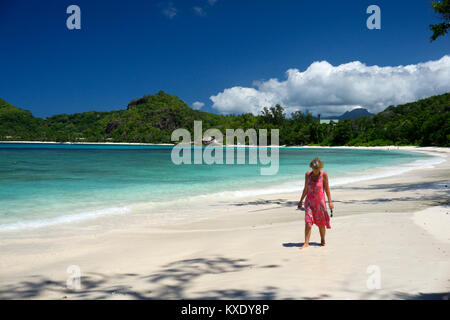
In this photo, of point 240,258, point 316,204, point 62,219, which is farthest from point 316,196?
point 62,219

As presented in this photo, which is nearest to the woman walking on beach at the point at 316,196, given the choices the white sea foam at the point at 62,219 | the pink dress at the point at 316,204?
the pink dress at the point at 316,204

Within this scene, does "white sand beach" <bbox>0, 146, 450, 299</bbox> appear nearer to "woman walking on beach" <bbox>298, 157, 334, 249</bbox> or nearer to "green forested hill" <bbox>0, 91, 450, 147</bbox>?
"woman walking on beach" <bbox>298, 157, 334, 249</bbox>

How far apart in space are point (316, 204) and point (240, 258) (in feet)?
5.65

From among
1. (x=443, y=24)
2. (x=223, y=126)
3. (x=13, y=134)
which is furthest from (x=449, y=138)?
(x=13, y=134)

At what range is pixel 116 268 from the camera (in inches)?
218

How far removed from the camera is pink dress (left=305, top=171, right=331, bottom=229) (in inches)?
230

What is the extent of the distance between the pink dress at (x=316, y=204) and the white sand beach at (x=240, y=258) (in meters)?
0.58

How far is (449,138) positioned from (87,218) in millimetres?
84814

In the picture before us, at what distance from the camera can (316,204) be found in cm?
590

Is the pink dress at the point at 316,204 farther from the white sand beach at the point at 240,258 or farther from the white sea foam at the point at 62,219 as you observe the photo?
the white sea foam at the point at 62,219

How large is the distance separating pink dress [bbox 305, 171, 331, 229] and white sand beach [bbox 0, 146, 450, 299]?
0.58 m

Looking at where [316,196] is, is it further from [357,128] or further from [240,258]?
[357,128]

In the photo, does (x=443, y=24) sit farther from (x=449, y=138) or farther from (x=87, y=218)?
(x=449, y=138)

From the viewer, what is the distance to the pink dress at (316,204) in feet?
19.2
